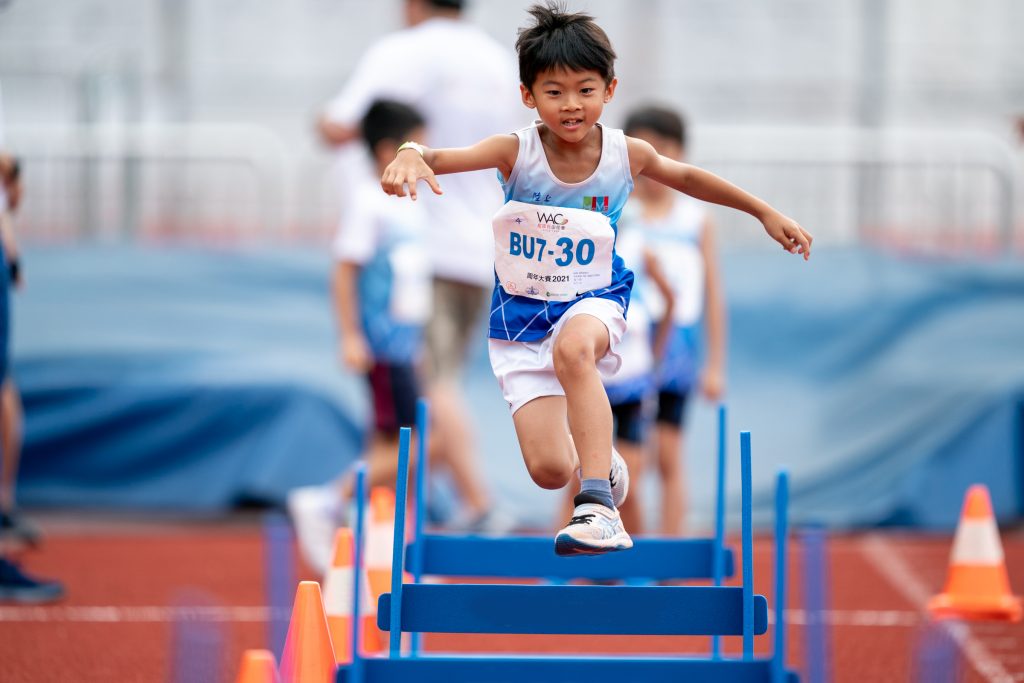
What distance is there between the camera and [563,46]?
356cm

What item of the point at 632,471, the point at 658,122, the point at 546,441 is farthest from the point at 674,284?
the point at 546,441

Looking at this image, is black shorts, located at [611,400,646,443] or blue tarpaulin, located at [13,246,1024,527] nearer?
black shorts, located at [611,400,646,443]

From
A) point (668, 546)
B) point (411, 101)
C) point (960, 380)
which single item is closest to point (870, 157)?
point (960, 380)

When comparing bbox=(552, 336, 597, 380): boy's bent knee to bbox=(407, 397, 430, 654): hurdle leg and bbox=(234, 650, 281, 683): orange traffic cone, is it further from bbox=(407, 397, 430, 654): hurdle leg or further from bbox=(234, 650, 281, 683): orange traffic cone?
bbox=(234, 650, 281, 683): orange traffic cone

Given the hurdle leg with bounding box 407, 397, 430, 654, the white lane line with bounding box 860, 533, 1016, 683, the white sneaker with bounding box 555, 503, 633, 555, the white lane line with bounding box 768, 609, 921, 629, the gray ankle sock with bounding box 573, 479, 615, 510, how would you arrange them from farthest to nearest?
1. the white lane line with bounding box 768, 609, 921, 629
2. the white lane line with bounding box 860, 533, 1016, 683
3. the hurdle leg with bounding box 407, 397, 430, 654
4. the gray ankle sock with bounding box 573, 479, 615, 510
5. the white sneaker with bounding box 555, 503, 633, 555

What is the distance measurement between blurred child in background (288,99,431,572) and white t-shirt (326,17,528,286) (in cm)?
46

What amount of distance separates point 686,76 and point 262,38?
542cm

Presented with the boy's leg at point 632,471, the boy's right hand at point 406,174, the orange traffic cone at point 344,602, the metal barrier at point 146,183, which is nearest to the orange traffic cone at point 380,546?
the orange traffic cone at point 344,602

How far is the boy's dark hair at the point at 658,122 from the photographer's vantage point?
20.7ft

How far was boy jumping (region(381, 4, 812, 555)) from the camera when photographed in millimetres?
3598

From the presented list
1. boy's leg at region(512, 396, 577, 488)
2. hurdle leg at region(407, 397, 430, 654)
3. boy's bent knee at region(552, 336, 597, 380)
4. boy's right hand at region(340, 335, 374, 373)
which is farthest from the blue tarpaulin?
boy's bent knee at region(552, 336, 597, 380)

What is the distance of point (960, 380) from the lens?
28.1 ft

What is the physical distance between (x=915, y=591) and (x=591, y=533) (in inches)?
141

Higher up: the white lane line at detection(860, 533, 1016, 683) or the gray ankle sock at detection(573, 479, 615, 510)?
the gray ankle sock at detection(573, 479, 615, 510)
